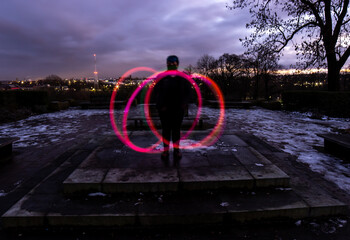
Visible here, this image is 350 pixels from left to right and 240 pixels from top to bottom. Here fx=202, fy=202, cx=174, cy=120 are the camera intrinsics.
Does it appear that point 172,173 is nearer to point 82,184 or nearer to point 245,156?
point 82,184

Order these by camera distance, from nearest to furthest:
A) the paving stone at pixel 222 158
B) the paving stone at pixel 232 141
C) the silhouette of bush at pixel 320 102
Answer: the paving stone at pixel 222 158, the paving stone at pixel 232 141, the silhouette of bush at pixel 320 102

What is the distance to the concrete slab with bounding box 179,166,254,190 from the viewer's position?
2.82m

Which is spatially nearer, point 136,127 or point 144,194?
point 144,194

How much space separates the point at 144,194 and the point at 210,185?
0.93 metres

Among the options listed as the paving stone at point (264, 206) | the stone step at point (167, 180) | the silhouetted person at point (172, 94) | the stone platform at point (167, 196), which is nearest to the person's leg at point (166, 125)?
the silhouetted person at point (172, 94)

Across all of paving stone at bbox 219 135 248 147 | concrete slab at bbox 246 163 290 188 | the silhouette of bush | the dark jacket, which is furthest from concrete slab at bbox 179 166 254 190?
the silhouette of bush

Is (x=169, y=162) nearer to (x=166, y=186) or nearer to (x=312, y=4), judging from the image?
(x=166, y=186)

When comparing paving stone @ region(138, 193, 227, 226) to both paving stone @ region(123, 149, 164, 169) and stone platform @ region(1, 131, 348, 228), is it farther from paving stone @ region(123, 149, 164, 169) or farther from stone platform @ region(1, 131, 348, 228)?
paving stone @ region(123, 149, 164, 169)

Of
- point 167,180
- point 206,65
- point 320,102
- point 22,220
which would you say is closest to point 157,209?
point 167,180

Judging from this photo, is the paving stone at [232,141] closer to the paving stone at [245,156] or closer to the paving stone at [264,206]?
the paving stone at [245,156]

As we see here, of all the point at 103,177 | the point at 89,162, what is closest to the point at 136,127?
the point at 89,162

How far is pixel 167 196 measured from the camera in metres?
2.73

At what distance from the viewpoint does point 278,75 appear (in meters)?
29.4

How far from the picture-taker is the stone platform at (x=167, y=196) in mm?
2342
